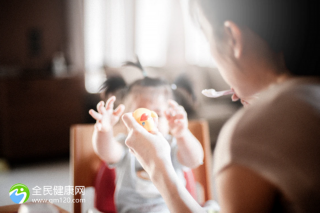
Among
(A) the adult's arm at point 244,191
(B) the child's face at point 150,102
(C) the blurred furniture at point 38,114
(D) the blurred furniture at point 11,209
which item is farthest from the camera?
(C) the blurred furniture at point 38,114

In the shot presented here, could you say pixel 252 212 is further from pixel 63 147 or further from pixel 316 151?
pixel 63 147

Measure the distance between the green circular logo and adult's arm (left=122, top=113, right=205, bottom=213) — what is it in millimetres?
245

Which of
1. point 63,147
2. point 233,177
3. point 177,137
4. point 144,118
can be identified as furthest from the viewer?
point 63,147

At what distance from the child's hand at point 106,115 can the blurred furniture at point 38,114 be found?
1252 millimetres

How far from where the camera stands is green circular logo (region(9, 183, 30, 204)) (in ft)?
1.57

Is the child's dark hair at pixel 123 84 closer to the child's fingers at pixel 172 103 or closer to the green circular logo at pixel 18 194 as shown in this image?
the child's fingers at pixel 172 103

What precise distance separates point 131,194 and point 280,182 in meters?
0.35

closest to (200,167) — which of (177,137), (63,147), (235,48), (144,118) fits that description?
(177,137)

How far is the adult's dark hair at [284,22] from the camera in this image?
0.31 meters

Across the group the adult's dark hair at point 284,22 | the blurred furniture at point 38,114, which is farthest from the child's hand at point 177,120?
the blurred furniture at point 38,114

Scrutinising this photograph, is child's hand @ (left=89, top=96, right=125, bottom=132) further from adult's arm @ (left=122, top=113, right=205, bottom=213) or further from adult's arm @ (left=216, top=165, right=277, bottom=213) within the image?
adult's arm @ (left=216, top=165, right=277, bottom=213)

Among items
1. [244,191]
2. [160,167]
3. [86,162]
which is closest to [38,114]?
[86,162]

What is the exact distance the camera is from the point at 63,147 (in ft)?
5.72

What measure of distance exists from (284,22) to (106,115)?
33 centimetres
